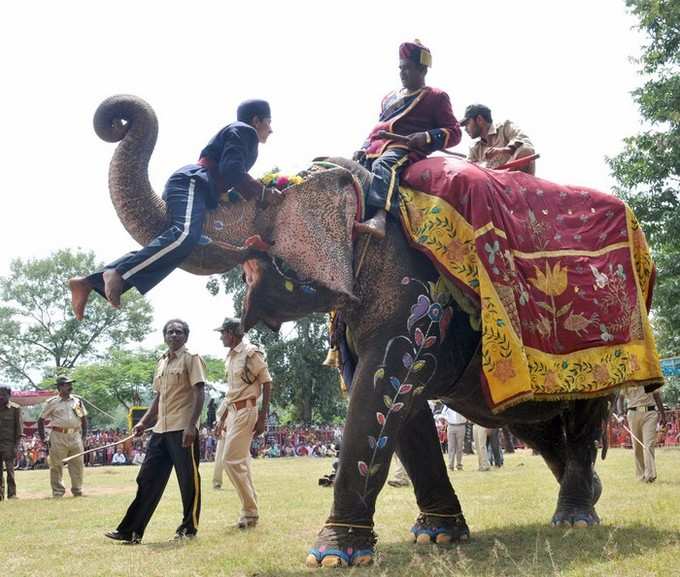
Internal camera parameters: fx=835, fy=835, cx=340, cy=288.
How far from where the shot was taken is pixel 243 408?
27.7 feet

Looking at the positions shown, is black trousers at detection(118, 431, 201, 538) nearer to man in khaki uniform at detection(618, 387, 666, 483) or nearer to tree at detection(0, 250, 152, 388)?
man in khaki uniform at detection(618, 387, 666, 483)

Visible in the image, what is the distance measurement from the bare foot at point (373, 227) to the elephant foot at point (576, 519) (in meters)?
2.71

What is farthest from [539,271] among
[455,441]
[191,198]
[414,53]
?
[455,441]

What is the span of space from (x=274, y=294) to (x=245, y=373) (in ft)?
11.5

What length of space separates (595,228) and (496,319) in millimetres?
1465

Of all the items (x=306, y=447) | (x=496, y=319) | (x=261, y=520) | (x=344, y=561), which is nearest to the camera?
(x=344, y=561)

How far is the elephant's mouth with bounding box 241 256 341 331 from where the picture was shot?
524 centimetres

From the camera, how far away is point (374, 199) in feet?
18.0

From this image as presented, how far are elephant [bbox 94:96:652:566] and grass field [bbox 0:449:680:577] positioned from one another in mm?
458

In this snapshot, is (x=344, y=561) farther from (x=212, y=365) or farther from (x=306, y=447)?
(x=212, y=365)

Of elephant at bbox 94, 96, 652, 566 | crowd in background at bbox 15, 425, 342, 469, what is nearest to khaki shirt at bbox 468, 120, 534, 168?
elephant at bbox 94, 96, 652, 566

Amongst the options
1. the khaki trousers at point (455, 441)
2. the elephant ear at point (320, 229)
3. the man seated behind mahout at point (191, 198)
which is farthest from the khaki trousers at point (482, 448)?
the man seated behind mahout at point (191, 198)

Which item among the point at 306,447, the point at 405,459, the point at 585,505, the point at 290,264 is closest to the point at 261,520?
the point at 405,459

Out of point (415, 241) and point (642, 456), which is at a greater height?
point (415, 241)
